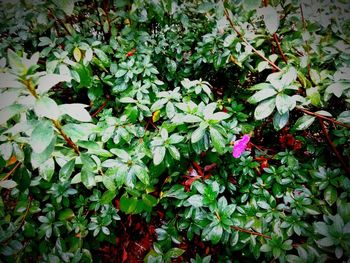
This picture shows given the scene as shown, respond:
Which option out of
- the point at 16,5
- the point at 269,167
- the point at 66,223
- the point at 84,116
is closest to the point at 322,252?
the point at 269,167

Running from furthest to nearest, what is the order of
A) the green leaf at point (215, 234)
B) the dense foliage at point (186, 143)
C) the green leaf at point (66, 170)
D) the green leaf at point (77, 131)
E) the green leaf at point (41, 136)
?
the green leaf at point (215, 234) < the dense foliage at point (186, 143) < the green leaf at point (66, 170) < the green leaf at point (77, 131) < the green leaf at point (41, 136)

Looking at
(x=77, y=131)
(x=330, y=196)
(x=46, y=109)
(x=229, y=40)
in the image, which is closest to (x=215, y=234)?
(x=330, y=196)

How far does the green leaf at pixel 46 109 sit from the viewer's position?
77cm

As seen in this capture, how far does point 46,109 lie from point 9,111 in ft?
0.41

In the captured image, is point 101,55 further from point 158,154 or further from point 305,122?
point 305,122

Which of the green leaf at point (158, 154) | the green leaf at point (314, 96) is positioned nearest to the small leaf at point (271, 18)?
the green leaf at point (314, 96)

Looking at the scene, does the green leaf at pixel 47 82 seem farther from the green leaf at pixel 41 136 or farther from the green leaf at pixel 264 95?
the green leaf at pixel 264 95

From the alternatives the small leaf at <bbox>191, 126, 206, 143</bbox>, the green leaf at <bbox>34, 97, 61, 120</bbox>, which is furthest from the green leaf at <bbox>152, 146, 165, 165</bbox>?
the green leaf at <bbox>34, 97, 61, 120</bbox>

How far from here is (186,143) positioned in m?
1.41

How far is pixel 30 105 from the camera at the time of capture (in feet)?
2.67

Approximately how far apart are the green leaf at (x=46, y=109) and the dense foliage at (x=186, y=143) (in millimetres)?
52

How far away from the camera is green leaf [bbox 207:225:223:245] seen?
126 centimetres

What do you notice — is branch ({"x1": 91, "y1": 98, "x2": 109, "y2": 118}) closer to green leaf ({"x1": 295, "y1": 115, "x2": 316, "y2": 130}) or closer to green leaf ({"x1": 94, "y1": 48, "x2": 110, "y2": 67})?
green leaf ({"x1": 94, "y1": 48, "x2": 110, "y2": 67})

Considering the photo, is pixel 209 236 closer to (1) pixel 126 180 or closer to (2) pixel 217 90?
(1) pixel 126 180
